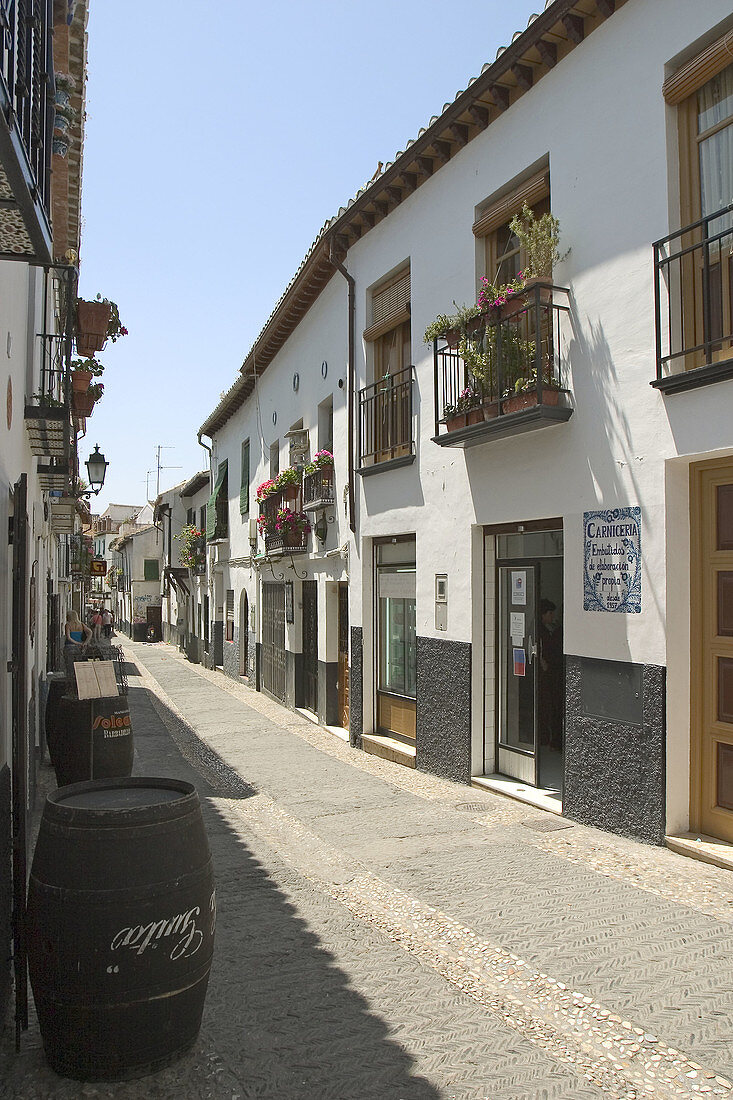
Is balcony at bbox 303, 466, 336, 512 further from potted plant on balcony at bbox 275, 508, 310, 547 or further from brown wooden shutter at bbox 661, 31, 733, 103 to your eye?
brown wooden shutter at bbox 661, 31, 733, 103

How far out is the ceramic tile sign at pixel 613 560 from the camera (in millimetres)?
6320

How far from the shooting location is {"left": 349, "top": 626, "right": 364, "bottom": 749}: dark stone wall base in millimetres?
11211

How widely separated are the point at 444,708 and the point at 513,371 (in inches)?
140

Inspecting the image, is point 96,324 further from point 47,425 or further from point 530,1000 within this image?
point 530,1000

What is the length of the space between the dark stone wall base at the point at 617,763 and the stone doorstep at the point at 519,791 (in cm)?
36

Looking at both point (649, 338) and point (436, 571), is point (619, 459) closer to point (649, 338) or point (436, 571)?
point (649, 338)

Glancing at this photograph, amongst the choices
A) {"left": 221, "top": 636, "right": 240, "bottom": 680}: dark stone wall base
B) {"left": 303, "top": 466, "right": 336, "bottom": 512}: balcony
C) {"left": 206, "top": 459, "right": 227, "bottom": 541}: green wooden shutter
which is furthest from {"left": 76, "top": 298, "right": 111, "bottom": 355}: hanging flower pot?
{"left": 206, "top": 459, "right": 227, "bottom": 541}: green wooden shutter

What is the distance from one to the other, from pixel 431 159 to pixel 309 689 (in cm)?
851

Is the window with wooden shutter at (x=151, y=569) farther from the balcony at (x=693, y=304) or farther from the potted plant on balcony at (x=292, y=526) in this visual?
the balcony at (x=693, y=304)

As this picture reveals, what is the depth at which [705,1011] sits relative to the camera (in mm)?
3818

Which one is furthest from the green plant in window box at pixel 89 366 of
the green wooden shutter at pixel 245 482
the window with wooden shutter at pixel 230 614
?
the window with wooden shutter at pixel 230 614

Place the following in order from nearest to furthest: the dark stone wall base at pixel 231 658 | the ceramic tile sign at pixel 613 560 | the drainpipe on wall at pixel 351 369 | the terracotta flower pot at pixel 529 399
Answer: the ceramic tile sign at pixel 613 560
the terracotta flower pot at pixel 529 399
the drainpipe on wall at pixel 351 369
the dark stone wall base at pixel 231 658

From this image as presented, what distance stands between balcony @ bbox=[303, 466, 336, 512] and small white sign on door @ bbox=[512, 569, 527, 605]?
457 cm

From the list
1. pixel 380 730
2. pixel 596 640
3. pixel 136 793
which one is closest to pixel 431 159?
pixel 596 640
